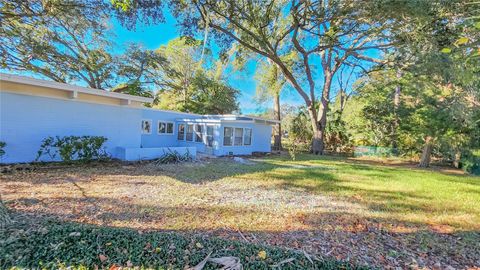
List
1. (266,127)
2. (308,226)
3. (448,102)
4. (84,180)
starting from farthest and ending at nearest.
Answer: (266,127) < (448,102) < (84,180) < (308,226)

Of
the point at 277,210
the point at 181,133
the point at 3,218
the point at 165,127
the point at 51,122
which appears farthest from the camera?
the point at 181,133

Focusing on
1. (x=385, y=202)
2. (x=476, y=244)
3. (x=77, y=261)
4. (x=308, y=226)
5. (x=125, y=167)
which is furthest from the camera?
(x=125, y=167)

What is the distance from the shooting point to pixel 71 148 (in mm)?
8242

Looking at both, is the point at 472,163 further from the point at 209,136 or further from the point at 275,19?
the point at 209,136

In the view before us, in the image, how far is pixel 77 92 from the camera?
8.85 meters

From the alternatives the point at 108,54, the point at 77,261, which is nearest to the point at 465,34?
the point at 77,261

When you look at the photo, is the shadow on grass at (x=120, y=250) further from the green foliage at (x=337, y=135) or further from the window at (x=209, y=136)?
the green foliage at (x=337, y=135)

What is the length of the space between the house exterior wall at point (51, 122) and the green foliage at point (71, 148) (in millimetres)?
307

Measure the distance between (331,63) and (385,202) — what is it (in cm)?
1483

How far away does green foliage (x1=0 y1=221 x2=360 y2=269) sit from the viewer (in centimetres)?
260

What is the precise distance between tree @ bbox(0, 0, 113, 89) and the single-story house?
212cm

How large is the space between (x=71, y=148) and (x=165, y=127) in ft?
25.5

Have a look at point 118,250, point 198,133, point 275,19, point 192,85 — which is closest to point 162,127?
point 198,133

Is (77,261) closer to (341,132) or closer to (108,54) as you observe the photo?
(108,54)
